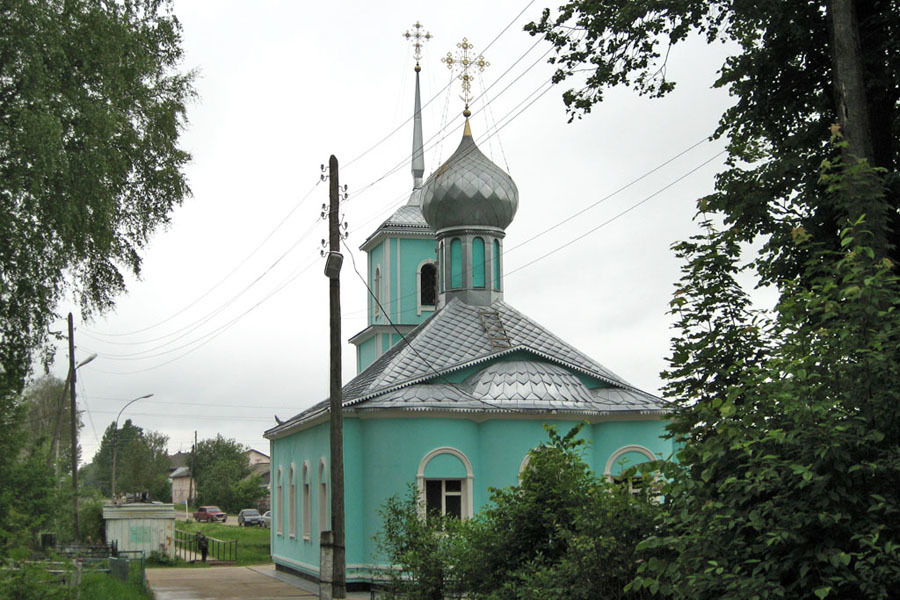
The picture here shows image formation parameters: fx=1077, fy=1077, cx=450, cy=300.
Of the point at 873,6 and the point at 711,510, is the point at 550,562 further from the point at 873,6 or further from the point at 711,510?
the point at 873,6

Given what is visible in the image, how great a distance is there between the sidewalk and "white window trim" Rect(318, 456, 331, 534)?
143cm

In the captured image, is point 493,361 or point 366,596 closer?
point 366,596

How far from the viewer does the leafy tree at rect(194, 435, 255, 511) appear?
243 feet

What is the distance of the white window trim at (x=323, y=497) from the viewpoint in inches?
952

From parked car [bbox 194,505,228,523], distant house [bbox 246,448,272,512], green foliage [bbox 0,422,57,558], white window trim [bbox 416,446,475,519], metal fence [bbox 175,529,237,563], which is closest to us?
green foliage [bbox 0,422,57,558]

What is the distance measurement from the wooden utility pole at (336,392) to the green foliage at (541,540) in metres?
1.26

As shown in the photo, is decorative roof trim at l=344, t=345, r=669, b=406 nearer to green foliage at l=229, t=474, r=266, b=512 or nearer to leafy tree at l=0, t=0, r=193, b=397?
leafy tree at l=0, t=0, r=193, b=397

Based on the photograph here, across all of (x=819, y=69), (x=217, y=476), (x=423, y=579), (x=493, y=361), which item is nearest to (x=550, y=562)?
(x=423, y=579)

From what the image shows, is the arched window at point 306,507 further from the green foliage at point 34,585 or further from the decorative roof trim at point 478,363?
the green foliage at point 34,585

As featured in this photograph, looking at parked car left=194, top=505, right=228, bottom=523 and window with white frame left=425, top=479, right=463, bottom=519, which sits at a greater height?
window with white frame left=425, top=479, right=463, bottom=519

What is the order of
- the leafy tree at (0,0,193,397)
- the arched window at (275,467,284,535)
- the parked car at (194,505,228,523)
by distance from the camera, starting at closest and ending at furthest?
the leafy tree at (0,0,193,397) < the arched window at (275,467,284,535) < the parked car at (194,505,228,523)

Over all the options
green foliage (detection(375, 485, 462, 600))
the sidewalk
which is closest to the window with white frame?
the sidewalk

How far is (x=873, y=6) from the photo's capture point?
437 inches

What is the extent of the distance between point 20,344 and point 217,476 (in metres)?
60.9
